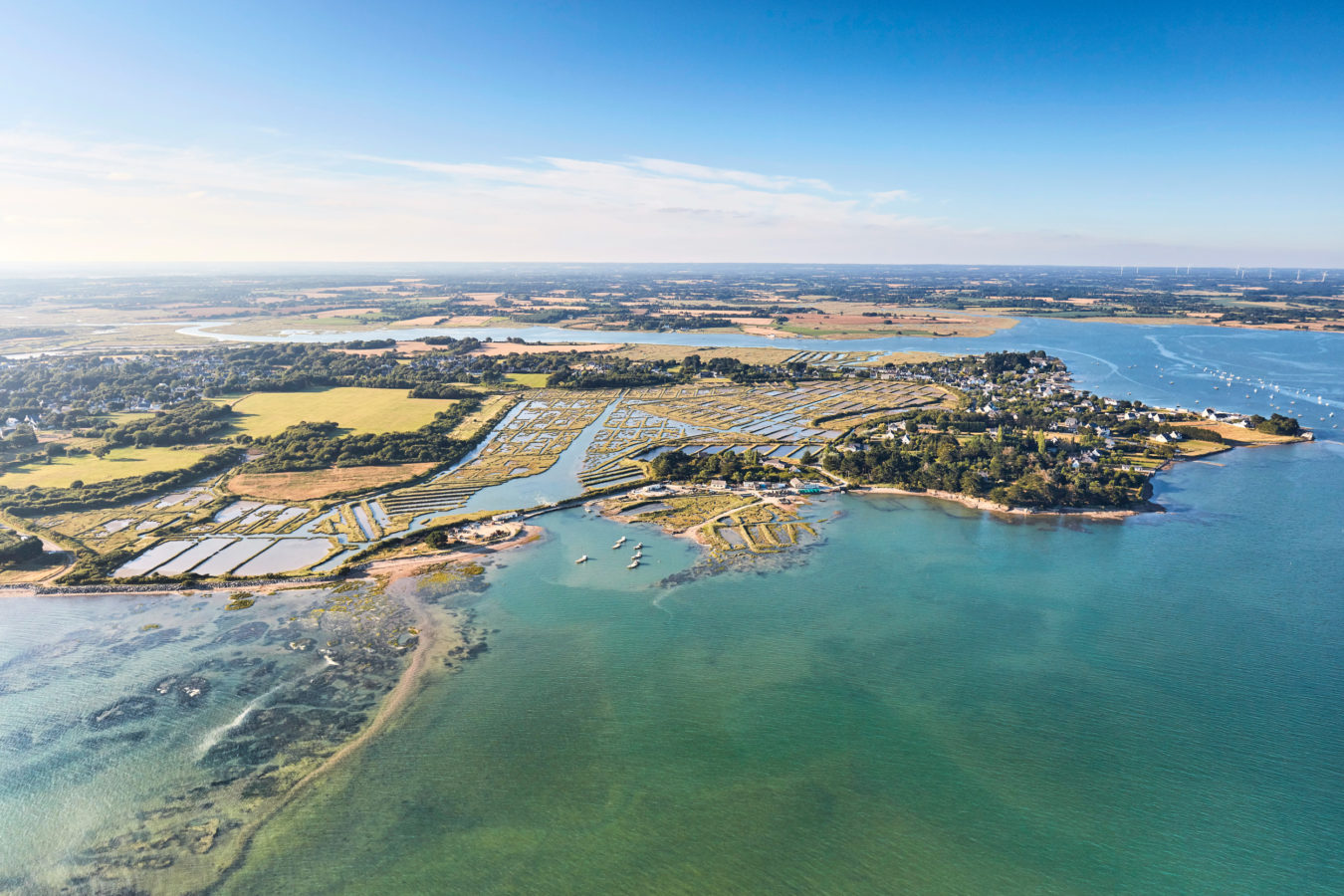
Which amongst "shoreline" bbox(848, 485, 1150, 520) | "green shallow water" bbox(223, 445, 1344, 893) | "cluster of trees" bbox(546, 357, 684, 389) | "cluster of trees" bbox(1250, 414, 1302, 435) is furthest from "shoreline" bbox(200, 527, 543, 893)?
"cluster of trees" bbox(1250, 414, 1302, 435)

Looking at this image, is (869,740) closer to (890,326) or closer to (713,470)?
(713,470)

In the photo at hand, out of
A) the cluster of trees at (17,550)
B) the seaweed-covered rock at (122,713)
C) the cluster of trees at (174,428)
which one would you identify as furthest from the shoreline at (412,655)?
the cluster of trees at (174,428)

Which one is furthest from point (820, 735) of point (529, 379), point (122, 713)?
point (529, 379)

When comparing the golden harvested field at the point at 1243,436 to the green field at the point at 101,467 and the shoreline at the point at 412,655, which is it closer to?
the shoreline at the point at 412,655

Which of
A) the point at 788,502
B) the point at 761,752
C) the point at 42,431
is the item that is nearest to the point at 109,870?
the point at 761,752

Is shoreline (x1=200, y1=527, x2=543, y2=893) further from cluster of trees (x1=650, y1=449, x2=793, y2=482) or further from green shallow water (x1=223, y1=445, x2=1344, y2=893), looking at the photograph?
cluster of trees (x1=650, y1=449, x2=793, y2=482)

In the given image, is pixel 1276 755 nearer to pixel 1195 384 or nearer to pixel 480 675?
pixel 480 675

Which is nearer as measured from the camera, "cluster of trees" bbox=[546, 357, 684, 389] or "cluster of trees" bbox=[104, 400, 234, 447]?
"cluster of trees" bbox=[104, 400, 234, 447]
